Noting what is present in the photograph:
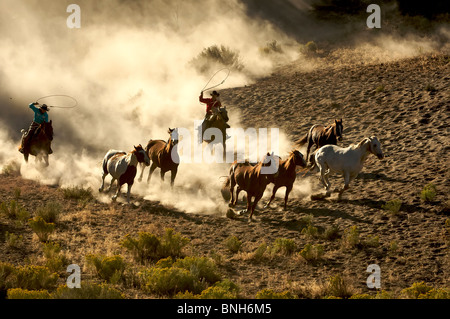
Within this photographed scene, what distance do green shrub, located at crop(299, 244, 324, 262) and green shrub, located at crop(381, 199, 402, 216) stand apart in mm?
2822

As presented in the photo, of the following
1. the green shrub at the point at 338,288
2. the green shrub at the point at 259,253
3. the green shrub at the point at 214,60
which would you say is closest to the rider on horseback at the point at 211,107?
the green shrub at the point at 259,253

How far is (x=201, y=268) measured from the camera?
33.8 feet

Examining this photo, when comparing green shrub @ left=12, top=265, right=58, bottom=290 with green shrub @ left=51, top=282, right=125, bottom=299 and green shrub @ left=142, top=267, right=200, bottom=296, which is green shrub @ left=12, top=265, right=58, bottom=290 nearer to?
green shrub @ left=51, top=282, right=125, bottom=299

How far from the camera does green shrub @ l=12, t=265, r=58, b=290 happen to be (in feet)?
30.9

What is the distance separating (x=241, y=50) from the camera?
126ft

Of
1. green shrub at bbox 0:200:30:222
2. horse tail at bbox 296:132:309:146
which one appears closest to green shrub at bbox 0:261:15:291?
green shrub at bbox 0:200:30:222

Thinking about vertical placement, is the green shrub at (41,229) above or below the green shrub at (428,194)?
below

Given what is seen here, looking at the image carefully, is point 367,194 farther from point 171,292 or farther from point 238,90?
point 238,90

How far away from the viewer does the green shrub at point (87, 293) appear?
335 inches

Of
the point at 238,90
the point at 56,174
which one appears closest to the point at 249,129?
the point at 238,90

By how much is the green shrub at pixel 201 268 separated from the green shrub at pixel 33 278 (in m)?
2.47

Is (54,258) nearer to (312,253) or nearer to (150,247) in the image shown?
(150,247)

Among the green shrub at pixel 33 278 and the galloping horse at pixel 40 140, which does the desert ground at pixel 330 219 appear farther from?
the galloping horse at pixel 40 140
